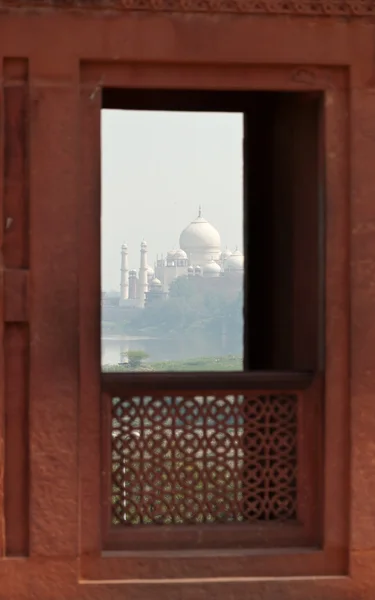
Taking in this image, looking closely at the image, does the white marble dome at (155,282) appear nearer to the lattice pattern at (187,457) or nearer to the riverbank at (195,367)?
the riverbank at (195,367)

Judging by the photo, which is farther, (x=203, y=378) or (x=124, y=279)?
(x=124, y=279)

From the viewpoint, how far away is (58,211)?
203 inches

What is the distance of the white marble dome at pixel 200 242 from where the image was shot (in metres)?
48.2

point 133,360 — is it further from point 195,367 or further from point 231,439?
point 231,439

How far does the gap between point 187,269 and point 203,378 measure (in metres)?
45.9

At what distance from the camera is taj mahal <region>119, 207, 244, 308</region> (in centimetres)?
4859

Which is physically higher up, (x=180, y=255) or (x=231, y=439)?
(x=180, y=255)

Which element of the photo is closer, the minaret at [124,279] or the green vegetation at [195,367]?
the green vegetation at [195,367]

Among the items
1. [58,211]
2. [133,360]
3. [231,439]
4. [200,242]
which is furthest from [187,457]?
[200,242]

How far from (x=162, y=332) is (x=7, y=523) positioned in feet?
155

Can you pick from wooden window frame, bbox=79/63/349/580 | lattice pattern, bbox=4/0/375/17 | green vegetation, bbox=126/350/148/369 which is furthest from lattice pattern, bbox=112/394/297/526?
green vegetation, bbox=126/350/148/369

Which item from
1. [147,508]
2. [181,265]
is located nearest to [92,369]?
[147,508]

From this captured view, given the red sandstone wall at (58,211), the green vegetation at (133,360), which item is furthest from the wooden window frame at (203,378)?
the green vegetation at (133,360)

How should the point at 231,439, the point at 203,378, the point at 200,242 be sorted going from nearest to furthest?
the point at 203,378 → the point at 231,439 → the point at 200,242
